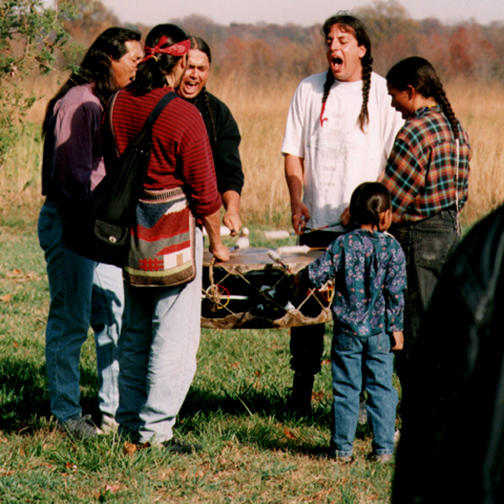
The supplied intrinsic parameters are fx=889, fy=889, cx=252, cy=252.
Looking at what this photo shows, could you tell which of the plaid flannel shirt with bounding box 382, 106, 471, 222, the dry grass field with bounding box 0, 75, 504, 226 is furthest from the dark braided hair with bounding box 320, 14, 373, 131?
the dry grass field with bounding box 0, 75, 504, 226

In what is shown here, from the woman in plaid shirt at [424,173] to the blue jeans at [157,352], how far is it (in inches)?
42.4

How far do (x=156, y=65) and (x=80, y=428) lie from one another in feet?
6.34

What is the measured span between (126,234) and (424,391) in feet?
8.76

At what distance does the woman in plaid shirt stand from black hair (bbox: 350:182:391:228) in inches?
8.4

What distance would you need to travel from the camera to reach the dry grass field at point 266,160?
14156 millimetres

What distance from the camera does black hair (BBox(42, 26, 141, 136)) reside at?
448cm

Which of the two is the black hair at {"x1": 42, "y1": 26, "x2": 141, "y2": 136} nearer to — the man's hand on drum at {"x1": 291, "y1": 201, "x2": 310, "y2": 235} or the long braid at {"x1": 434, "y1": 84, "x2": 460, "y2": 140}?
the man's hand on drum at {"x1": 291, "y1": 201, "x2": 310, "y2": 235}

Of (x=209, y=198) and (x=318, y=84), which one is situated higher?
(x=318, y=84)

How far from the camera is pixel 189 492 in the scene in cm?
406

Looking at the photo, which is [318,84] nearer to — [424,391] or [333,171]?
[333,171]

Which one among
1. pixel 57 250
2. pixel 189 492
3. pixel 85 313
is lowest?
pixel 189 492

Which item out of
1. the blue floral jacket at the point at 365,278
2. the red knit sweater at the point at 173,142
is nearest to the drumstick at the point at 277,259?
the blue floral jacket at the point at 365,278

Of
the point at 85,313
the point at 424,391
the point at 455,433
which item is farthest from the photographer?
the point at 85,313

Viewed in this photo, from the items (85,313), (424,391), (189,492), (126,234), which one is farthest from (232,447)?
(424,391)
